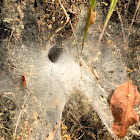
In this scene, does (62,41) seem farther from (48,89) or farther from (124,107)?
(124,107)

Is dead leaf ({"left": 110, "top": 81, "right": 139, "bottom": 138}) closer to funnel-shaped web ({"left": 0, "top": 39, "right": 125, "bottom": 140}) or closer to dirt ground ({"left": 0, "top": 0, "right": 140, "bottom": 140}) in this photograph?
dirt ground ({"left": 0, "top": 0, "right": 140, "bottom": 140})

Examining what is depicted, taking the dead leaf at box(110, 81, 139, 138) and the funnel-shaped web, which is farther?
the dead leaf at box(110, 81, 139, 138)

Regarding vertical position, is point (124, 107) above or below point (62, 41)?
below

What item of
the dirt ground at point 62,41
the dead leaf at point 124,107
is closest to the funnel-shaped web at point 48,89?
the dirt ground at point 62,41

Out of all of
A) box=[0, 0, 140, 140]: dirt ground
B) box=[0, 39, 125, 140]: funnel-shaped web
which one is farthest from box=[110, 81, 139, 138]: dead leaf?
box=[0, 39, 125, 140]: funnel-shaped web

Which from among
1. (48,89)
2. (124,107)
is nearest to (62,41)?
(48,89)

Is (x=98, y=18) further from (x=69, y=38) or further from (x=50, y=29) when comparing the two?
(x=50, y=29)
